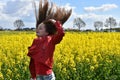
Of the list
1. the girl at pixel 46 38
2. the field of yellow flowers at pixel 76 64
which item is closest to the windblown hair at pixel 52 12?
the girl at pixel 46 38

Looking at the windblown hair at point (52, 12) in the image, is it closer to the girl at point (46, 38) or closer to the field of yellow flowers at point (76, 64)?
the girl at point (46, 38)

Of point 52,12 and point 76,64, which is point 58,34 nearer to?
point 52,12

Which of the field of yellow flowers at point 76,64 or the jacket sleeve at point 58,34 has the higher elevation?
the jacket sleeve at point 58,34

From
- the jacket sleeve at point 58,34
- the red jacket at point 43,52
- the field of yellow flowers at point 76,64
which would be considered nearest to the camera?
the jacket sleeve at point 58,34

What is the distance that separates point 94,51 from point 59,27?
579cm

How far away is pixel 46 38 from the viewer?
A: 5.32m

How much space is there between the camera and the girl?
5223mm

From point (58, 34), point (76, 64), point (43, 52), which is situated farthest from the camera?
point (76, 64)

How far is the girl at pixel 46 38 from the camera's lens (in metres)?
5.22

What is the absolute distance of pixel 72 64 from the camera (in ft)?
29.5

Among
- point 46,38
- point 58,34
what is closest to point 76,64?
point 46,38

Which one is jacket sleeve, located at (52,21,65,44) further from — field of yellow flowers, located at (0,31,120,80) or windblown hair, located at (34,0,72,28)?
field of yellow flowers, located at (0,31,120,80)

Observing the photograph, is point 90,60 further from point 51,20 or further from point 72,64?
point 51,20

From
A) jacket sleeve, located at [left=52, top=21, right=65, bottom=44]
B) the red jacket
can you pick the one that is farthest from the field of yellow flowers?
jacket sleeve, located at [left=52, top=21, right=65, bottom=44]
